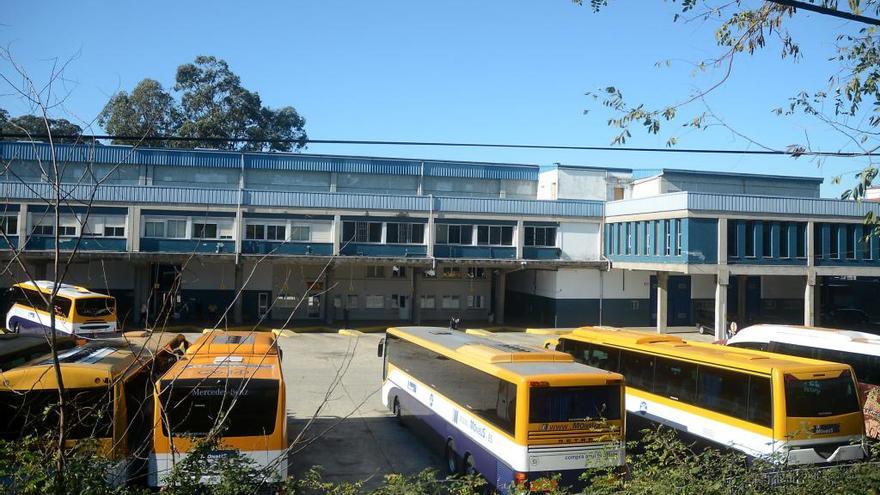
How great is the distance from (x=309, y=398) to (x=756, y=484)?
1348 cm

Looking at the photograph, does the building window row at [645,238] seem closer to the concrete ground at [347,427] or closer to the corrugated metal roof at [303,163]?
the corrugated metal roof at [303,163]

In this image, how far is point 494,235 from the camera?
124ft

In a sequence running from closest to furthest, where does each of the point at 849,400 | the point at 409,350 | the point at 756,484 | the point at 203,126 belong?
1. the point at 756,484
2. the point at 849,400
3. the point at 409,350
4. the point at 203,126

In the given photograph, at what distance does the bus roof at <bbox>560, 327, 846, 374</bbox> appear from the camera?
444 inches

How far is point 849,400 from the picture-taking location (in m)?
11.0

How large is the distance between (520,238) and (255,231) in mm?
14705

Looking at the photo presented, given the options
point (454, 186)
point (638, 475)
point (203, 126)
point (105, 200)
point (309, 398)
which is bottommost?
point (309, 398)

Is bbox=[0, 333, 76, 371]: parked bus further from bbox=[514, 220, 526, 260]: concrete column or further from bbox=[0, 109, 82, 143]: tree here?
bbox=[514, 220, 526, 260]: concrete column

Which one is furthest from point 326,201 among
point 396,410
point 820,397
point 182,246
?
point 820,397

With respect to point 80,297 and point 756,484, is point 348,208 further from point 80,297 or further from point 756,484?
point 756,484

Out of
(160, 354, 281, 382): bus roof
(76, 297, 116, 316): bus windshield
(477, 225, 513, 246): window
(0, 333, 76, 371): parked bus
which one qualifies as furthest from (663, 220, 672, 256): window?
(0, 333, 76, 371): parked bus

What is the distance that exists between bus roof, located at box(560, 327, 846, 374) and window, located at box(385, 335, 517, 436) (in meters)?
4.35

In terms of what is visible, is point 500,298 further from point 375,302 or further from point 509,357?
point 509,357

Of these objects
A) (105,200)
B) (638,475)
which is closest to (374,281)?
(105,200)
